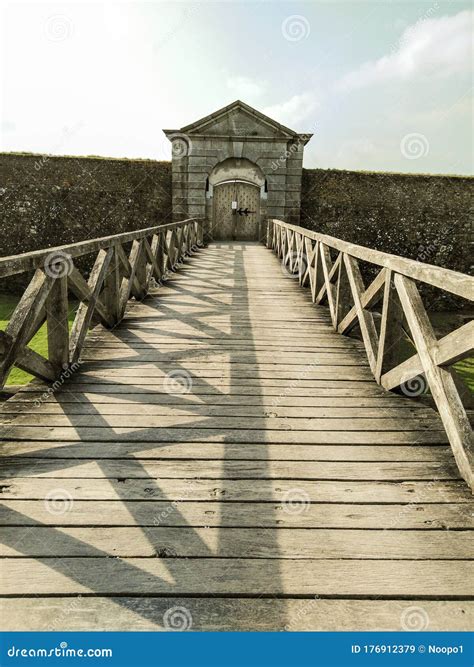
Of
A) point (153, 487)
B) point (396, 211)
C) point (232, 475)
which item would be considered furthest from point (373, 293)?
point (396, 211)

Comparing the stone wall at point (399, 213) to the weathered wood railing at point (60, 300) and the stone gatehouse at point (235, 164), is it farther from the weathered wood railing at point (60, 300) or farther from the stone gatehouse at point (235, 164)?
the weathered wood railing at point (60, 300)

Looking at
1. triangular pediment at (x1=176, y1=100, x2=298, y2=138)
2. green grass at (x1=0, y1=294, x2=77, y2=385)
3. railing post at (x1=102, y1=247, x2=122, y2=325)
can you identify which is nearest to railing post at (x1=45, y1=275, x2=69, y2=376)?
railing post at (x1=102, y1=247, x2=122, y2=325)

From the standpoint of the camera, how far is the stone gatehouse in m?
15.0

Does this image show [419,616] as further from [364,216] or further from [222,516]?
[364,216]

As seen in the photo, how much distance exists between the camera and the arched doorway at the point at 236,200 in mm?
15555

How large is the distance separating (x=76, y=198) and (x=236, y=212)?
5.69 m

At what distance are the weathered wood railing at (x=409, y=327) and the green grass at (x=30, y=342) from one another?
160 inches

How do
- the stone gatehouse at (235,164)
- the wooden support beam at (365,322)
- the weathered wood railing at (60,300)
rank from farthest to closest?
1. the stone gatehouse at (235,164)
2. the wooden support beam at (365,322)
3. the weathered wood railing at (60,300)

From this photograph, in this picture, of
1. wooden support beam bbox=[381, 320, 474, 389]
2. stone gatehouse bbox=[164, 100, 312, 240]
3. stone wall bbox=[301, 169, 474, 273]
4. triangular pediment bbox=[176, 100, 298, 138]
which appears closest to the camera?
wooden support beam bbox=[381, 320, 474, 389]

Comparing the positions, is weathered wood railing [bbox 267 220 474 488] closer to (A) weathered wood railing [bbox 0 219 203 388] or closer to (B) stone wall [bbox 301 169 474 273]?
(A) weathered wood railing [bbox 0 219 203 388]

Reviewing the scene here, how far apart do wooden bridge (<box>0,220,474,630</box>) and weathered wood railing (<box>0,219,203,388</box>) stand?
0.01 m

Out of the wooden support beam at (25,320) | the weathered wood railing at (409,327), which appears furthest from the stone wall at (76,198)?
the wooden support beam at (25,320)

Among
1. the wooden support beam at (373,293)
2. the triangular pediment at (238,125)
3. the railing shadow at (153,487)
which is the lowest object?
the railing shadow at (153,487)
